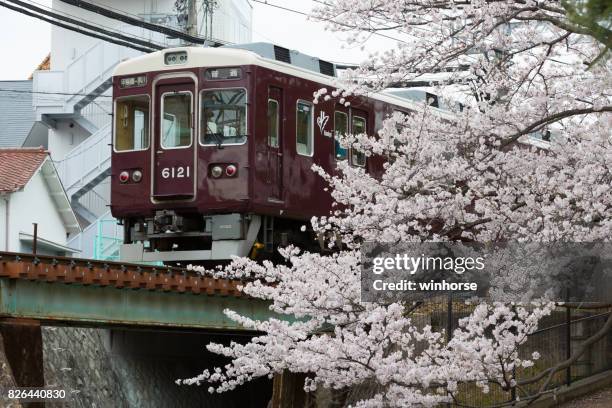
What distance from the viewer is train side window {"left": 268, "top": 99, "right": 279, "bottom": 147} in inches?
595

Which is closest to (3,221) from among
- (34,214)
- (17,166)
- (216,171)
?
(34,214)

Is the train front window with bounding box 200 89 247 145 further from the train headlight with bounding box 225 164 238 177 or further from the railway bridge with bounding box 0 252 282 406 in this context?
the railway bridge with bounding box 0 252 282 406

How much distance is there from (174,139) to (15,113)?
19.0m

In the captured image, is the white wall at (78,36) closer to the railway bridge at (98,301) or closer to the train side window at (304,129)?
the train side window at (304,129)

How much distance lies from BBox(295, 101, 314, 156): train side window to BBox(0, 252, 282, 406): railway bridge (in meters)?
2.06

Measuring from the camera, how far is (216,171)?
15.0 m

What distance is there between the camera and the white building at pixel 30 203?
932 inches

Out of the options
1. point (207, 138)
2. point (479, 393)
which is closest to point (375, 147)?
point (479, 393)

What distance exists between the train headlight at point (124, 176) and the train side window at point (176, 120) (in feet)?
2.37

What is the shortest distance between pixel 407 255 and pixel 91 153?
17670mm

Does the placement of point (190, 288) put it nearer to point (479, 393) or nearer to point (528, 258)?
point (479, 393)

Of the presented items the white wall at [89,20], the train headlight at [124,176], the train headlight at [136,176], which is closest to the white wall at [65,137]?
the white wall at [89,20]

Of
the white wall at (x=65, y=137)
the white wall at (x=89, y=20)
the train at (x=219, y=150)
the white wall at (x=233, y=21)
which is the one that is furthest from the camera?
the white wall at (x=233, y=21)

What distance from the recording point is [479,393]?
13.0 meters
